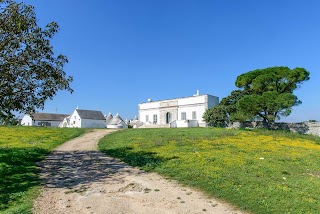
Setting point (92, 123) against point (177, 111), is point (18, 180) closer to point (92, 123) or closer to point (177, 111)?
point (177, 111)

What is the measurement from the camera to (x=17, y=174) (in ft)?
39.2

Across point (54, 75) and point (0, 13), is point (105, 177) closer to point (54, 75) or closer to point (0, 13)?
point (54, 75)

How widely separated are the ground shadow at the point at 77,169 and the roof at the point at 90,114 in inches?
1986

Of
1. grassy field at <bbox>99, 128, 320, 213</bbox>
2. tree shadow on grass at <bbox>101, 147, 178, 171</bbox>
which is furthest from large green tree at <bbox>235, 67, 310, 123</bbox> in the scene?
tree shadow on grass at <bbox>101, 147, 178, 171</bbox>

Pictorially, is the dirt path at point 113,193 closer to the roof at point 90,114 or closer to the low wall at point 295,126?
the low wall at point 295,126

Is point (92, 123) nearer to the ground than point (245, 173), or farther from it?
farther from it

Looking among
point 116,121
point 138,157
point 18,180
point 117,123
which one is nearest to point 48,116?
point 116,121

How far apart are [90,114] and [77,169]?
56.4 meters

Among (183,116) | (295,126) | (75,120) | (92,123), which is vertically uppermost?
(183,116)

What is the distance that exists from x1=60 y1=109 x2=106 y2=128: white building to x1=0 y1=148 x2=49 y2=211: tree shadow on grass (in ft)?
162

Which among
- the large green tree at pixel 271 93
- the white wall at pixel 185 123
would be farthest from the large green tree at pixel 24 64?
the white wall at pixel 185 123

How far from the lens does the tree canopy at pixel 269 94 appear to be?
3956 cm

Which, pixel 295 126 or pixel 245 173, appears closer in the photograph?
pixel 245 173

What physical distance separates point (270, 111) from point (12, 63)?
3590cm
